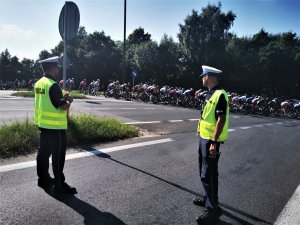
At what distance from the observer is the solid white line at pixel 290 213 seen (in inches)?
189

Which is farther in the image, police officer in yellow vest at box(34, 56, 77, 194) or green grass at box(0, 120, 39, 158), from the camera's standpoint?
green grass at box(0, 120, 39, 158)

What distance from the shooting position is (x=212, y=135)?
4.69 meters

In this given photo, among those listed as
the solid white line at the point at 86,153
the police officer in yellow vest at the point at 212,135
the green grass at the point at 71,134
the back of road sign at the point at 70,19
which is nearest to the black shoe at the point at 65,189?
the solid white line at the point at 86,153

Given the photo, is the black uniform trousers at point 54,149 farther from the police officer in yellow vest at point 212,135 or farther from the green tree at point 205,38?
the green tree at point 205,38

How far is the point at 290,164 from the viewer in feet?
27.8

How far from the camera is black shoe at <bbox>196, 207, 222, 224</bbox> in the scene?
4.51 metres

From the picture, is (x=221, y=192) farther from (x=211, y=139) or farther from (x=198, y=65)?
(x=198, y=65)

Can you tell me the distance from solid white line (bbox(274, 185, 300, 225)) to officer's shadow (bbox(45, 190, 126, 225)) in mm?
2104

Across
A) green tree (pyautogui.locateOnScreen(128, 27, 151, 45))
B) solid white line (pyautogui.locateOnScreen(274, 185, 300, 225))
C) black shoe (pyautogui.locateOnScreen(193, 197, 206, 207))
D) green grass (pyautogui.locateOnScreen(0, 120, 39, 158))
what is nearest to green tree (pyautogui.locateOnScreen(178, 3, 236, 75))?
green tree (pyautogui.locateOnScreen(128, 27, 151, 45))

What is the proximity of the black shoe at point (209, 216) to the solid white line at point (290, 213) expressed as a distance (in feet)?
2.43

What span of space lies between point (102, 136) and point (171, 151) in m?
1.83

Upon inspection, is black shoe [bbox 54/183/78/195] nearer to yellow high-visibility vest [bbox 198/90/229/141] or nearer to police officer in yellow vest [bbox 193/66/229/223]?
police officer in yellow vest [bbox 193/66/229/223]

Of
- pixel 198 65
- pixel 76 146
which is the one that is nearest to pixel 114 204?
pixel 76 146

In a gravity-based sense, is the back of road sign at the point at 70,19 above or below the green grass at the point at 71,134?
above
